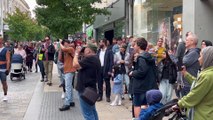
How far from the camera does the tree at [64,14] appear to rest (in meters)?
19.2

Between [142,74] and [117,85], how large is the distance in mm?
4415

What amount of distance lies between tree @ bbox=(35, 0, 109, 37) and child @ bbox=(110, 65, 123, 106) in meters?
8.12

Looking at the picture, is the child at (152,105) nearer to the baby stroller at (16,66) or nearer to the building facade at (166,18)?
the building facade at (166,18)

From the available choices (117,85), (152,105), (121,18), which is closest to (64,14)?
(121,18)

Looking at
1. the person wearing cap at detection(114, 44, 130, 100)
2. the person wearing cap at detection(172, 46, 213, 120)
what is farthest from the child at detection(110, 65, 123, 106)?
the person wearing cap at detection(172, 46, 213, 120)

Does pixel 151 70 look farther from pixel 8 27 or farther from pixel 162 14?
pixel 8 27

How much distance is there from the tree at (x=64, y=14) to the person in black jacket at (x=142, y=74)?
1228cm

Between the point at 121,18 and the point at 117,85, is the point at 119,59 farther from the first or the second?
the point at 121,18

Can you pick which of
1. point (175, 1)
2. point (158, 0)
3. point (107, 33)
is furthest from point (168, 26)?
point (107, 33)

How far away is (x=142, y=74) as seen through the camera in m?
7.00

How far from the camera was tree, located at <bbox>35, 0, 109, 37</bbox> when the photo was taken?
1920 cm

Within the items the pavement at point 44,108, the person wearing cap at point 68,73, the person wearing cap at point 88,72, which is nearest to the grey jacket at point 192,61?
the person wearing cap at point 88,72

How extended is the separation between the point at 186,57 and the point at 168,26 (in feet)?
23.6

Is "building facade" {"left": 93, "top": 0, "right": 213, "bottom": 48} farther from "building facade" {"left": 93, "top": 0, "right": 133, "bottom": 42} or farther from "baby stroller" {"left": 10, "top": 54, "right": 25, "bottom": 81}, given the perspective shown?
"baby stroller" {"left": 10, "top": 54, "right": 25, "bottom": 81}
